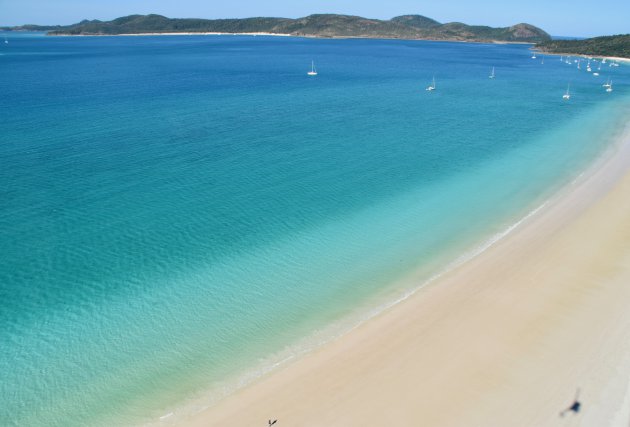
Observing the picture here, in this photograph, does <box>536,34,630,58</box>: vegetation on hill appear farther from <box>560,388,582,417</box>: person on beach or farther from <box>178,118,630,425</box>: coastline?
<box>560,388,582,417</box>: person on beach

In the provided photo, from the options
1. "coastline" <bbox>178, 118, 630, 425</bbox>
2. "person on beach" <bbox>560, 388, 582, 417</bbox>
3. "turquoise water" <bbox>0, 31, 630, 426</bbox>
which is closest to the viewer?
"person on beach" <bbox>560, 388, 582, 417</bbox>

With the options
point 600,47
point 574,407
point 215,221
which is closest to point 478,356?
point 574,407

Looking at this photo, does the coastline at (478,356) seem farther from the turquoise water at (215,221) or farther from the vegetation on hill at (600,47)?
the vegetation on hill at (600,47)

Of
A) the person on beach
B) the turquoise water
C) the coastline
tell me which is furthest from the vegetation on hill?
the person on beach

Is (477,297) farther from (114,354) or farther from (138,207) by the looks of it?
(138,207)

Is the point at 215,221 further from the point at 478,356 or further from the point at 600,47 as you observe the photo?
the point at 600,47

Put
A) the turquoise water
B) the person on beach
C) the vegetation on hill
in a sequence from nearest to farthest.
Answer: the person on beach → the turquoise water → the vegetation on hill
